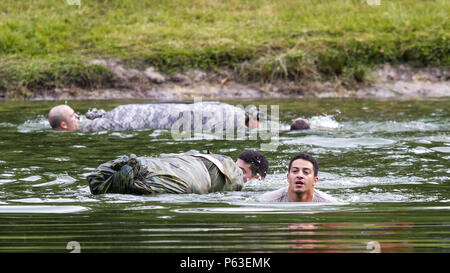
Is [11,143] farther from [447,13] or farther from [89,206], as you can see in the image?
[447,13]

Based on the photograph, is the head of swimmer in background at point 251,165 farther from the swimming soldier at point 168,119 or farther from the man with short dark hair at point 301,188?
the swimming soldier at point 168,119

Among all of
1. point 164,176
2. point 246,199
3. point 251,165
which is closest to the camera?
point 246,199

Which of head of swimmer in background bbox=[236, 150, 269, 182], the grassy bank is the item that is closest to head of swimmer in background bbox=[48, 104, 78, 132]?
head of swimmer in background bbox=[236, 150, 269, 182]

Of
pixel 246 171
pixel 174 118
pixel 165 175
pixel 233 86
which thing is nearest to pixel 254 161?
pixel 246 171

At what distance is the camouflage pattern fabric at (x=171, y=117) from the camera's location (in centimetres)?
1527

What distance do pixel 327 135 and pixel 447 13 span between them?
13.6 meters

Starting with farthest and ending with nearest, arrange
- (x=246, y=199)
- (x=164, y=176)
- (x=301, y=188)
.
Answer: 1. (x=164, y=176)
2. (x=246, y=199)
3. (x=301, y=188)

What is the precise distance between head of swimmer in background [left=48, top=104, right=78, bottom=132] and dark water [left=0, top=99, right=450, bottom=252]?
34 cm

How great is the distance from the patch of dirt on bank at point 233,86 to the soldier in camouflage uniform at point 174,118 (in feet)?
22.1

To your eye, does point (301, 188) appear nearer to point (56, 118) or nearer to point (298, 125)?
point (298, 125)

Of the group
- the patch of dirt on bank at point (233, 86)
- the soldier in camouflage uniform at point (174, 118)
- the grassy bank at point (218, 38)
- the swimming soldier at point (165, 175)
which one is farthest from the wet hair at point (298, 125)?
→ the grassy bank at point (218, 38)

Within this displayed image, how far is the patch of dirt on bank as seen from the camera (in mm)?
22531

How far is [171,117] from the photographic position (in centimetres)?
1544

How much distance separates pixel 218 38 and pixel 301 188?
17.1 m
